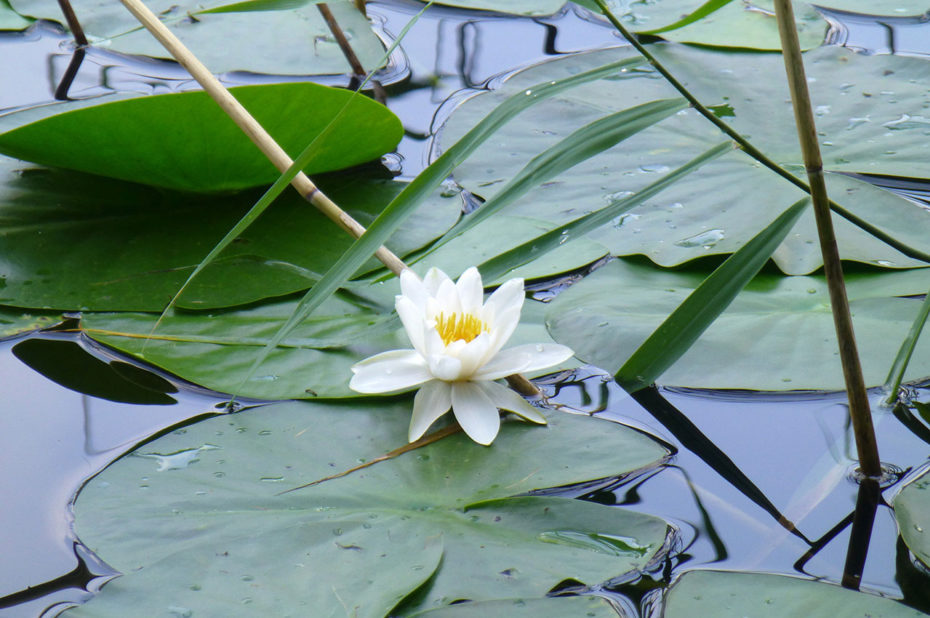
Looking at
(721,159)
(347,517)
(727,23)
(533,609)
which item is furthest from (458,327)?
(727,23)

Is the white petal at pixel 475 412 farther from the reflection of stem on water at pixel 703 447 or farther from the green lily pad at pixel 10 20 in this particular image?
the green lily pad at pixel 10 20

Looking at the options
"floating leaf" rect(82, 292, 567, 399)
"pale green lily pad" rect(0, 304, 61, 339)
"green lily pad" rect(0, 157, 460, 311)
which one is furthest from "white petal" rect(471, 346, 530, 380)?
"pale green lily pad" rect(0, 304, 61, 339)

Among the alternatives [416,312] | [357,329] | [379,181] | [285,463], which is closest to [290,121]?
[379,181]

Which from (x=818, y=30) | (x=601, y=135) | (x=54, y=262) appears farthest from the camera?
(x=818, y=30)

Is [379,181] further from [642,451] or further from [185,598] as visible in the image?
[185,598]

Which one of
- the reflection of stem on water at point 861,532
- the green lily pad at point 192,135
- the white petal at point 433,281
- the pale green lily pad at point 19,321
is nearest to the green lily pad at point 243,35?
the green lily pad at point 192,135

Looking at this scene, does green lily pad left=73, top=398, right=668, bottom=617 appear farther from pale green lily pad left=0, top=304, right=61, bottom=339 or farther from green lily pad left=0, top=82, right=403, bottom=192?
green lily pad left=0, top=82, right=403, bottom=192
